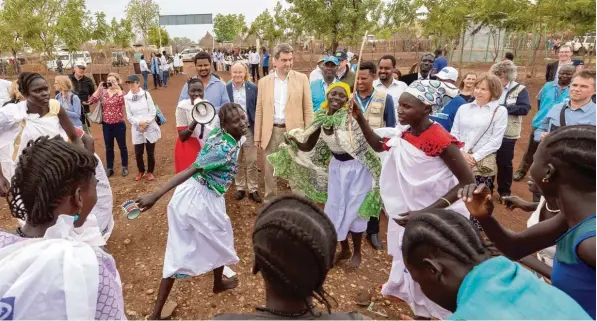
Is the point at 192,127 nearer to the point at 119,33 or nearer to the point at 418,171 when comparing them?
the point at 418,171

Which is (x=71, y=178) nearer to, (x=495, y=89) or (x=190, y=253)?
(x=190, y=253)

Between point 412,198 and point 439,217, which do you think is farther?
point 412,198

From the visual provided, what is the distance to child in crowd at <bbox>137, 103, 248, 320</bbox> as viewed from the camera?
2.94 meters

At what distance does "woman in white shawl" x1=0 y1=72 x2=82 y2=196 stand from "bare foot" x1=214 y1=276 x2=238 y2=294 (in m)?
2.08

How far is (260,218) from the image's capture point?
1517 millimetres

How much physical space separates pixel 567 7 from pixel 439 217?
14.9 m

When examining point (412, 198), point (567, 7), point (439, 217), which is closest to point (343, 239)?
point (412, 198)

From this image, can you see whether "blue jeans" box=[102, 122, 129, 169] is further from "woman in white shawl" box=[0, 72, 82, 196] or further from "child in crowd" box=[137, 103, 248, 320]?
"child in crowd" box=[137, 103, 248, 320]

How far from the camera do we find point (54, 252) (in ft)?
4.25

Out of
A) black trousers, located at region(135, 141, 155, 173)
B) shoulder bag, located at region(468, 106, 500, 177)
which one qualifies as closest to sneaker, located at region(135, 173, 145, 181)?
black trousers, located at region(135, 141, 155, 173)

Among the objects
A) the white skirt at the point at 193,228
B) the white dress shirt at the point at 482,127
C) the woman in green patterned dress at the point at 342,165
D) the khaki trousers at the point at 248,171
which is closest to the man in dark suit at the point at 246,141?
the khaki trousers at the point at 248,171

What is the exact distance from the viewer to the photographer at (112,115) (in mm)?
6016

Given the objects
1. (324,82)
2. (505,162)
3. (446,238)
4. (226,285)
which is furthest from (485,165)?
(446,238)

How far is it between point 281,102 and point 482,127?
8.06 ft
